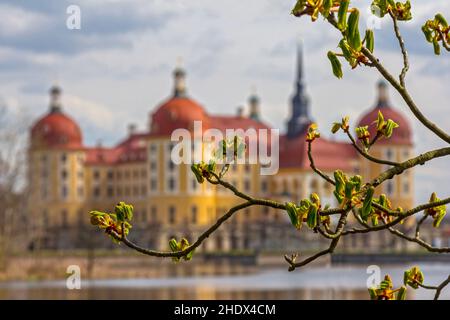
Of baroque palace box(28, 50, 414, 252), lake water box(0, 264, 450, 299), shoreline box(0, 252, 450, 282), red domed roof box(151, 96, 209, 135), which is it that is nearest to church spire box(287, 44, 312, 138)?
baroque palace box(28, 50, 414, 252)

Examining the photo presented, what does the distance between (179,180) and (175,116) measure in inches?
164

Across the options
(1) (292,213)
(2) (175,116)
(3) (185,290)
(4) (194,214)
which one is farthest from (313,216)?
(2) (175,116)

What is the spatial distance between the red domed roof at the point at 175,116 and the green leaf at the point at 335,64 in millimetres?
80521

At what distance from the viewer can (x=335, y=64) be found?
3988 millimetres

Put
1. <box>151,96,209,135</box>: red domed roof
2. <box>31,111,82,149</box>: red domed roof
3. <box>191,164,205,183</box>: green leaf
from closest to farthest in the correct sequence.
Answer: <box>191,164,205,183</box>: green leaf, <box>151,96,209,135</box>: red domed roof, <box>31,111,82,149</box>: red domed roof

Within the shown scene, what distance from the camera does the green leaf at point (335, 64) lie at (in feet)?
13.0

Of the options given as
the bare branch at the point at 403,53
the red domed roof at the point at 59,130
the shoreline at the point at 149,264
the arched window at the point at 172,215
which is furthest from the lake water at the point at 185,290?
the red domed roof at the point at 59,130

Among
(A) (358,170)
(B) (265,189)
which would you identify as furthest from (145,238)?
(A) (358,170)

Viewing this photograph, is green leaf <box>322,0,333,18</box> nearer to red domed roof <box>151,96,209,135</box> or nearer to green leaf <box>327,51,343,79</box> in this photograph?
green leaf <box>327,51,343,79</box>

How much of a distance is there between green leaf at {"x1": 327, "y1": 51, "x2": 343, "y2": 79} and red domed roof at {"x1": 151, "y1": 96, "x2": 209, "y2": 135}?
8052 cm

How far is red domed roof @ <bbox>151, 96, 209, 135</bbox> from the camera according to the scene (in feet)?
279
